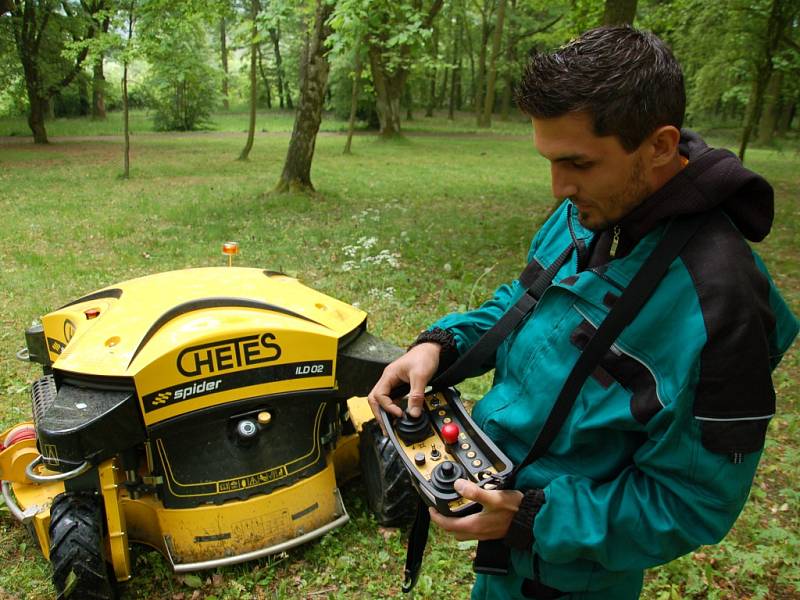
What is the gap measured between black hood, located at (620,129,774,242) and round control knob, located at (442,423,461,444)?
63 centimetres

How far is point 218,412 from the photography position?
2.51 meters

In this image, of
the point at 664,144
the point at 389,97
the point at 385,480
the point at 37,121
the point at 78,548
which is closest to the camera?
the point at 664,144

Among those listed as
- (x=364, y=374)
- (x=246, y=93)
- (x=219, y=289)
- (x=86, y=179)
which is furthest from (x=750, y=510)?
(x=246, y=93)

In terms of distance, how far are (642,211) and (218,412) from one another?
1909 millimetres

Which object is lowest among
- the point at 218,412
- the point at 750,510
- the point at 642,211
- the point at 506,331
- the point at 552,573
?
the point at 750,510

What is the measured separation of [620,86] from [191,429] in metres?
2.12

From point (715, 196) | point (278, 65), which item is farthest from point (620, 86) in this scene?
point (278, 65)

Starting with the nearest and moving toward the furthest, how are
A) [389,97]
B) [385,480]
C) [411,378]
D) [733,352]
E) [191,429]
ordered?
[733,352], [411,378], [191,429], [385,480], [389,97]

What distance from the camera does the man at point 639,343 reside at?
40.9 inches

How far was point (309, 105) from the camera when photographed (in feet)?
34.3

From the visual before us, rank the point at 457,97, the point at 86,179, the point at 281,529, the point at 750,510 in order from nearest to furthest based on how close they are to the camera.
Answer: the point at 281,529 < the point at 750,510 < the point at 86,179 < the point at 457,97

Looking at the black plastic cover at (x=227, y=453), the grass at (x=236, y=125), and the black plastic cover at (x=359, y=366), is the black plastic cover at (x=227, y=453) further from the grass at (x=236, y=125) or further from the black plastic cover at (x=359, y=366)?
the grass at (x=236, y=125)

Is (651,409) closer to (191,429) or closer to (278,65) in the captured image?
(191,429)

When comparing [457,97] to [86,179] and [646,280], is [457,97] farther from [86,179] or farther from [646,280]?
[646,280]
